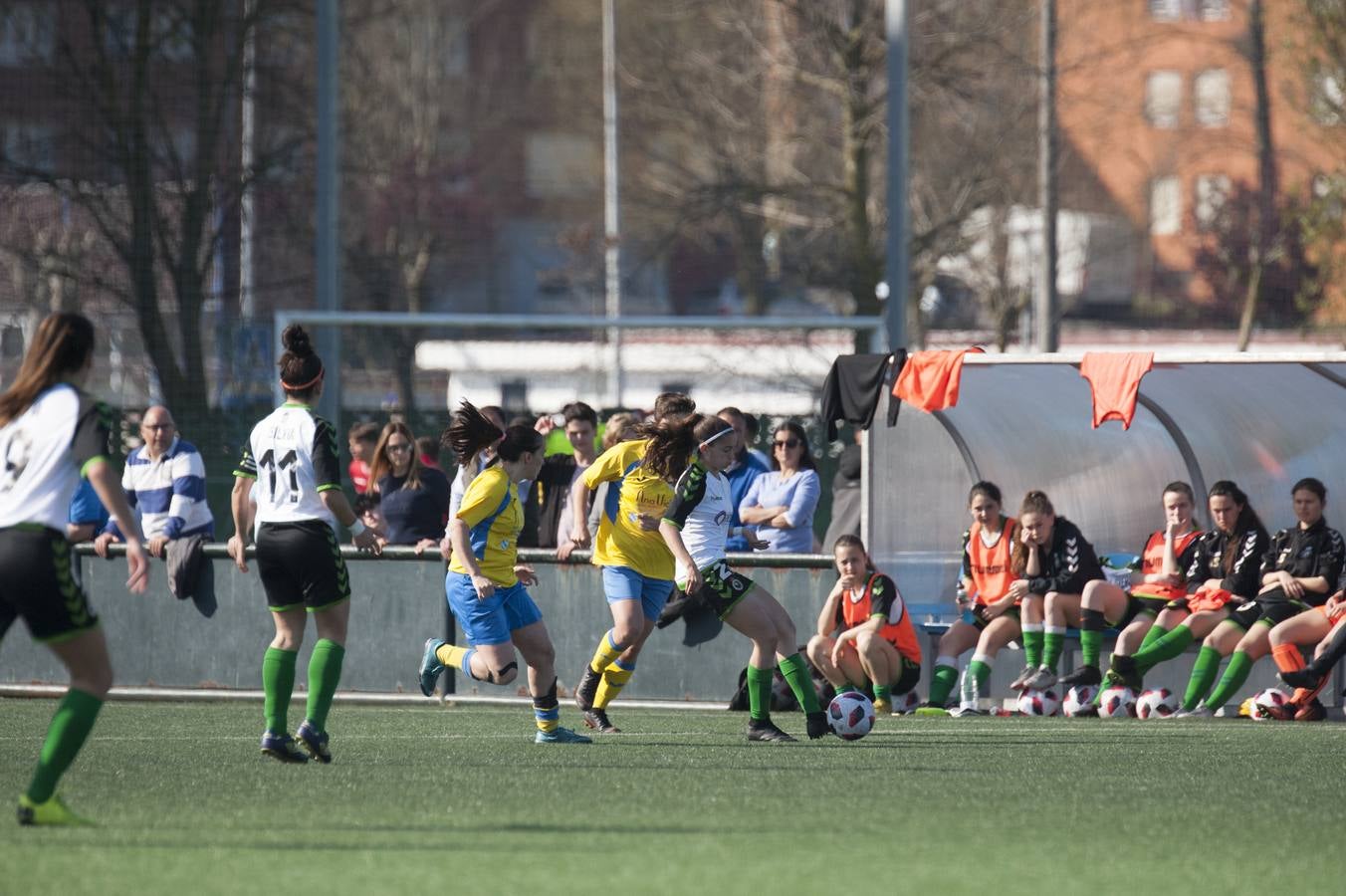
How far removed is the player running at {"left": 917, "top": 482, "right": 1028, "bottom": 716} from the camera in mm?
13680

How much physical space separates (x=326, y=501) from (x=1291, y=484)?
8523mm

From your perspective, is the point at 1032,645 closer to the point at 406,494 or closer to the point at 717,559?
the point at 717,559

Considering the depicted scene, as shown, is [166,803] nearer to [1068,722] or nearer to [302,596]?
[302,596]

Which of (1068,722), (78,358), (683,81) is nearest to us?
(78,358)

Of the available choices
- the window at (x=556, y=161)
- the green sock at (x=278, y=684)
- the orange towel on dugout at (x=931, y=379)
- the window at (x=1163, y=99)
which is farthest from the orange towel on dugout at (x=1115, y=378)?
the window at (x=556, y=161)

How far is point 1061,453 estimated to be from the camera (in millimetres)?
15680

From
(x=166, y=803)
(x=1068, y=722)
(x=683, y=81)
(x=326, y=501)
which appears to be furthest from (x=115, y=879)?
(x=683, y=81)

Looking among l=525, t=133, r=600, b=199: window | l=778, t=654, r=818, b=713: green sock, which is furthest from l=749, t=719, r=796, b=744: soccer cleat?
l=525, t=133, r=600, b=199: window

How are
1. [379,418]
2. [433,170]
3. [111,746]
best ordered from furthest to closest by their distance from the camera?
1. [433,170]
2. [379,418]
3. [111,746]

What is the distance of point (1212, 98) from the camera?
47750mm

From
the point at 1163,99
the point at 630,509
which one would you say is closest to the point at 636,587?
the point at 630,509

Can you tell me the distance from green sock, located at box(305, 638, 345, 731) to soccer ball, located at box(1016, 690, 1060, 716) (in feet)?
18.8

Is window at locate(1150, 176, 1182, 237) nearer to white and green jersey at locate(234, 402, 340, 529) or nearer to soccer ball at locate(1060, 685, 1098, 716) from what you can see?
soccer ball at locate(1060, 685, 1098, 716)

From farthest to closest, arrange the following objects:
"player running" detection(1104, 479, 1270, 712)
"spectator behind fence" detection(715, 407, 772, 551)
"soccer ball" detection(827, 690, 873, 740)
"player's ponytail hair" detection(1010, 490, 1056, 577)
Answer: "spectator behind fence" detection(715, 407, 772, 551) < "player's ponytail hair" detection(1010, 490, 1056, 577) < "player running" detection(1104, 479, 1270, 712) < "soccer ball" detection(827, 690, 873, 740)
